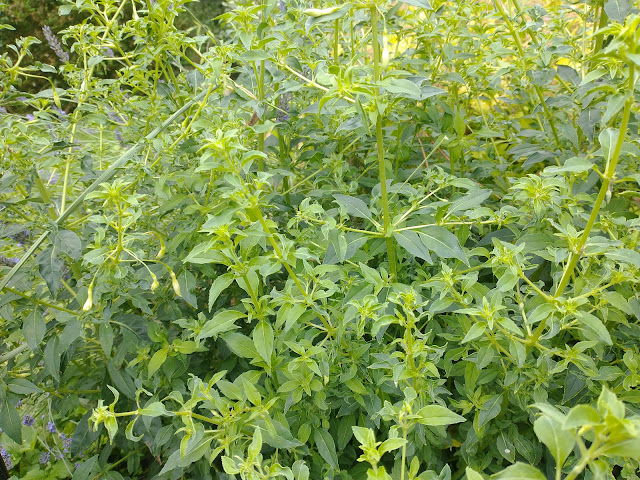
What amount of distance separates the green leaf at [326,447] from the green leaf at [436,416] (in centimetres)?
28

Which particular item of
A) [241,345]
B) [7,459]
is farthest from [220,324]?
[7,459]

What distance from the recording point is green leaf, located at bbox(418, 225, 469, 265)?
1.03m

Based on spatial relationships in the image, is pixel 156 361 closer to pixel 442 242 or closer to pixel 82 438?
pixel 82 438

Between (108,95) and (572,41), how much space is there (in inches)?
51.9

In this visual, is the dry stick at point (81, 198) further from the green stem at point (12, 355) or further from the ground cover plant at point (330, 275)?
the green stem at point (12, 355)

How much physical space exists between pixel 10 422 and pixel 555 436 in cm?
116

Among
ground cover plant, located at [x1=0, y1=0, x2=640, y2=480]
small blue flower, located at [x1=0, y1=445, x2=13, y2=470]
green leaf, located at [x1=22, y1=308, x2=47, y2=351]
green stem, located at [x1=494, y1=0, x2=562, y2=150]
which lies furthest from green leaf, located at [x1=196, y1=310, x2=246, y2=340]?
small blue flower, located at [x1=0, y1=445, x2=13, y2=470]

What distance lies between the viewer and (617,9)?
1163 millimetres

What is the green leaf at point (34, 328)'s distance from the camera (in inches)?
44.5

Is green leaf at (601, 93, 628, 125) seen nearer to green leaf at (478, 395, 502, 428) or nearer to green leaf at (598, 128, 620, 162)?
green leaf at (598, 128, 620, 162)

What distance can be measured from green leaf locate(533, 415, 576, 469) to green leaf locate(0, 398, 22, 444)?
114 centimetres

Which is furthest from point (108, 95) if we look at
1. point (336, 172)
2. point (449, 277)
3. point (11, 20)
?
point (11, 20)

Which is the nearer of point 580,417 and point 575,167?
point 580,417

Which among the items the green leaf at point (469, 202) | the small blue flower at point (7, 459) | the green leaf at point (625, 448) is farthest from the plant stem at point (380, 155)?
the small blue flower at point (7, 459)
